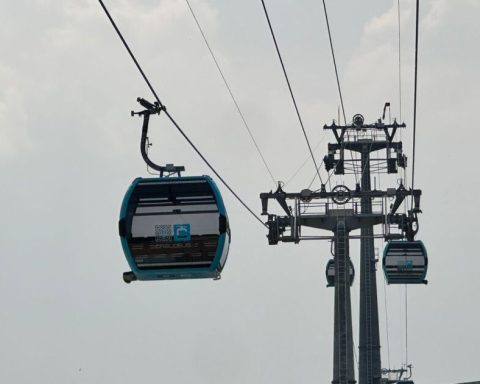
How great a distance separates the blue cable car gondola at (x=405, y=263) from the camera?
160 ft

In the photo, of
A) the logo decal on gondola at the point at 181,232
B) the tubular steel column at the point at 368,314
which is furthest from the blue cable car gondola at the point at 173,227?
the tubular steel column at the point at 368,314

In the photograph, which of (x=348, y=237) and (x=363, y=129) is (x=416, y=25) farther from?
(x=363, y=129)

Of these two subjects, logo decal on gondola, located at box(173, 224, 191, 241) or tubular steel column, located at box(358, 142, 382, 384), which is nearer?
logo decal on gondola, located at box(173, 224, 191, 241)

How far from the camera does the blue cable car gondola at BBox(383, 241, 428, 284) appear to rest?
48.7 m

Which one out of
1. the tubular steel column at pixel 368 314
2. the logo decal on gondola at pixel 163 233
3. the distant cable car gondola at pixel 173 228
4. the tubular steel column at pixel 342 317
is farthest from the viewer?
the tubular steel column at pixel 368 314

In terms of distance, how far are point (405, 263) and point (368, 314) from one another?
10.2 metres

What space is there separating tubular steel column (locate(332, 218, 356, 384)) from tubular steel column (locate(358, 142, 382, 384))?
54.9 ft

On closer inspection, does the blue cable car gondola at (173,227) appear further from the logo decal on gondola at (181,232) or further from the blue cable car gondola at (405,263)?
the blue cable car gondola at (405,263)

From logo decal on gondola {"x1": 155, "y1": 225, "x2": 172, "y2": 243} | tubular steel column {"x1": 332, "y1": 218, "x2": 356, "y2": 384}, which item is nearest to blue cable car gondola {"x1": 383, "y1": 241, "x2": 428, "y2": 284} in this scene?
tubular steel column {"x1": 332, "y1": 218, "x2": 356, "y2": 384}

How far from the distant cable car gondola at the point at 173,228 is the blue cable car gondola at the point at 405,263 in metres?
26.1

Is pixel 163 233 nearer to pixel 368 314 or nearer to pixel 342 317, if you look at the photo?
pixel 342 317

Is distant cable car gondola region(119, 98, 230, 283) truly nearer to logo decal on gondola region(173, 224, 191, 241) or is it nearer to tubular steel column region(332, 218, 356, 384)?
logo decal on gondola region(173, 224, 191, 241)

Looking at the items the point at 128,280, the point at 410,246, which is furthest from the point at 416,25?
the point at 410,246

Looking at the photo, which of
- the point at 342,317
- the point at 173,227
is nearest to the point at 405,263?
the point at 342,317
